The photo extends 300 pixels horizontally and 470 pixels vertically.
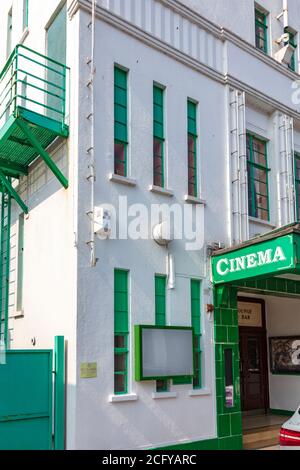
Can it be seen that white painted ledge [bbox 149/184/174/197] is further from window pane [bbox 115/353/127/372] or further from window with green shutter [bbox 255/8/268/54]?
window with green shutter [bbox 255/8/268/54]

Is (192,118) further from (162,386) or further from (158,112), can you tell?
(162,386)

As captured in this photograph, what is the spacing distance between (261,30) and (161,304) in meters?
8.16

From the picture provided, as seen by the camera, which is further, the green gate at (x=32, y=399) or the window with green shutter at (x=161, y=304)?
the window with green shutter at (x=161, y=304)

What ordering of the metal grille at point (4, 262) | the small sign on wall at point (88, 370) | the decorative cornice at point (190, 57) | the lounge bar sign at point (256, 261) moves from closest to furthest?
the small sign on wall at point (88, 370) → the lounge bar sign at point (256, 261) → the decorative cornice at point (190, 57) → the metal grille at point (4, 262)

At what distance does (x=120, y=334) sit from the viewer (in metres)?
9.12

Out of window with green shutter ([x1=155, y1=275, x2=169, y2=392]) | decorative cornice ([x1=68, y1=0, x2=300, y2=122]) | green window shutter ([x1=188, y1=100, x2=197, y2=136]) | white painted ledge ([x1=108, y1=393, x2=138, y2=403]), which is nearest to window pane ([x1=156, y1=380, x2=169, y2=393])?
window with green shutter ([x1=155, y1=275, x2=169, y2=392])

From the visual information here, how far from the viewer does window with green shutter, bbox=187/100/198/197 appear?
11016 millimetres

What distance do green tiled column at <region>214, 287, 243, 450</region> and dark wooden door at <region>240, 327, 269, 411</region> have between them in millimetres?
3535

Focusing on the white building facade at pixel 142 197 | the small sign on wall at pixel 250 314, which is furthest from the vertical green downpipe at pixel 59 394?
the small sign on wall at pixel 250 314

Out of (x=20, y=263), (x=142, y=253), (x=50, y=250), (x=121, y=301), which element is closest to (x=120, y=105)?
(x=142, y=253)

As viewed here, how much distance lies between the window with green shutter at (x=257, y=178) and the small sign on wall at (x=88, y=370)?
18.8ft

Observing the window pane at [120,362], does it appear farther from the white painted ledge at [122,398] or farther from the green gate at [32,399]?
the green gate at [32,399]

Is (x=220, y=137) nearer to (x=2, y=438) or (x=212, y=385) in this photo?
(x=212, y=385)

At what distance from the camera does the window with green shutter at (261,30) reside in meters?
13.5
